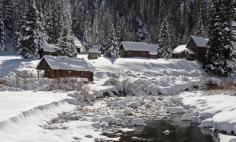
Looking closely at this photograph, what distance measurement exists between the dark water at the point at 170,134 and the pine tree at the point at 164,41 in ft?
218

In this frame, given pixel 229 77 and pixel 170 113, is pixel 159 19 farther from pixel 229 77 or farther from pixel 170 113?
pixel 170 113

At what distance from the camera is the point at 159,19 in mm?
155500

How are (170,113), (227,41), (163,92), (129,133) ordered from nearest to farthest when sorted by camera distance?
(129,133) → (170,113) → (163,92) → (227,41)

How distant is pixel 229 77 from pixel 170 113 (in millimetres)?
35216

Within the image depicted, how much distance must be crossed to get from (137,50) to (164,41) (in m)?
9.17

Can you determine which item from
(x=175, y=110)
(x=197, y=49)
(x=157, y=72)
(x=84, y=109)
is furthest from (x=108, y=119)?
(x=197, y=49)

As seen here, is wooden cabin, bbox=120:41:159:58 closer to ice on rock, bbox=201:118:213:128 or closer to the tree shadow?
the tree shadow

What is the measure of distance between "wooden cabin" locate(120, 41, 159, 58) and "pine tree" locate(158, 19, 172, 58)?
14.2 ft

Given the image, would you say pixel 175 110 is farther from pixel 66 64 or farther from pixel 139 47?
pixel 139 47

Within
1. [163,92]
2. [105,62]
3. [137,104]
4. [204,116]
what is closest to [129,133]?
[204,116]

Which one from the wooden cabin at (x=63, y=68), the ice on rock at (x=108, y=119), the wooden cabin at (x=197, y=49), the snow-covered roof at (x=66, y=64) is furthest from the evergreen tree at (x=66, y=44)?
the ice on rock at (x=108, y=119)

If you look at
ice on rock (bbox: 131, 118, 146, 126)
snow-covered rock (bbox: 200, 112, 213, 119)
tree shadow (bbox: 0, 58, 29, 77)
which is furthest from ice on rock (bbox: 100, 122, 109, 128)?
tree shadow (bbox: 0, 58, 29, 77)

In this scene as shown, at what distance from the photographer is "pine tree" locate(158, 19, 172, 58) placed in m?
92.3

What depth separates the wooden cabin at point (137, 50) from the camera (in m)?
99.9
